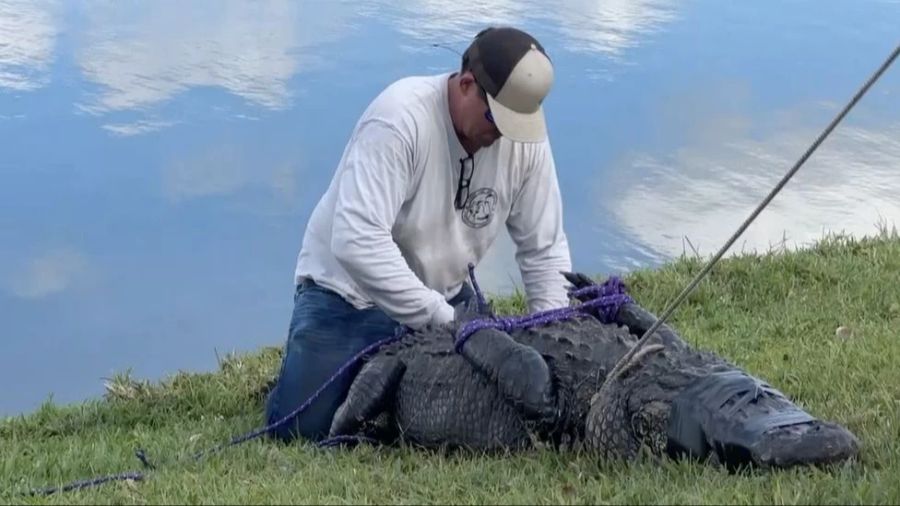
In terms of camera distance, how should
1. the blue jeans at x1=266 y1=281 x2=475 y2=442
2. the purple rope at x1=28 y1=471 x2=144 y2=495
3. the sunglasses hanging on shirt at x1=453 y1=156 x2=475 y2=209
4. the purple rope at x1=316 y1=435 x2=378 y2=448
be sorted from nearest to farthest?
1. the purple rope at x1=28 y1=471 x2=144 y2=495
2. the purple rope at x1=316 y1=435 x2=378 y2=448
3. the sunglasses hanging on shirt at x1=453 y1=156 x2=475 y2=209
4. the blue jeans at x1=266 y1=281 x2=475 y2=442

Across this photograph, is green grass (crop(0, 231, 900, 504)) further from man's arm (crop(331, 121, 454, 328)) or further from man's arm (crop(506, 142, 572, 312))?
man's arm (crop(506, 142, 572, 312))

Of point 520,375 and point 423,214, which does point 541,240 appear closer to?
point 423,214

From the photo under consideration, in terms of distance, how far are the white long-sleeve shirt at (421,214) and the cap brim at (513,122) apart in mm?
302

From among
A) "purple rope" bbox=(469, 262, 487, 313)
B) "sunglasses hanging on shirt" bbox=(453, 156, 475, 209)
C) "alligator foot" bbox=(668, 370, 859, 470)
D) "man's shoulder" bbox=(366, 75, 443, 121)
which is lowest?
"purple rope" bbox=(469, 262, 487, 313)

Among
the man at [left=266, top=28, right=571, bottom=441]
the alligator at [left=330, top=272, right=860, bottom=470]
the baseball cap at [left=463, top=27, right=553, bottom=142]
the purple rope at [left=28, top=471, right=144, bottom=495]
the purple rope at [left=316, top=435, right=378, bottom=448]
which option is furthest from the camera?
the purple rope at [left=316, top=435, right=378, bottom=448]

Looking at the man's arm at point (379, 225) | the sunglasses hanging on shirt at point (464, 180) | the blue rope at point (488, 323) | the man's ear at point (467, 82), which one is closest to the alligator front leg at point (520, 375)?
the blue rope at point (488, 323)

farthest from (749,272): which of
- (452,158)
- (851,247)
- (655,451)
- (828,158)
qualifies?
(828,158)

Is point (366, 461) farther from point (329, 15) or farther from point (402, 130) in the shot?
point (329, 15)

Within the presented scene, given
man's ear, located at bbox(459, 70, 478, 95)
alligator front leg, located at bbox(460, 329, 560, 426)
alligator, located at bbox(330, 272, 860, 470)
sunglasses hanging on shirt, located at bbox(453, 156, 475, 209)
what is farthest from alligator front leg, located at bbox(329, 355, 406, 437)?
man's ear, located at bbox(459, 70, 478, 95)

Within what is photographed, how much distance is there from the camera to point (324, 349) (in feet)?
15.1

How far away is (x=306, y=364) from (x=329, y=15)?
807 centimetres

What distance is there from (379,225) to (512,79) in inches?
25.1

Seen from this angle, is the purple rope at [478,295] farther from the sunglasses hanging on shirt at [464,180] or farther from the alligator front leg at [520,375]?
the alligator front leg at [520,375]

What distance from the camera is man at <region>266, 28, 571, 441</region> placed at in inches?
163
